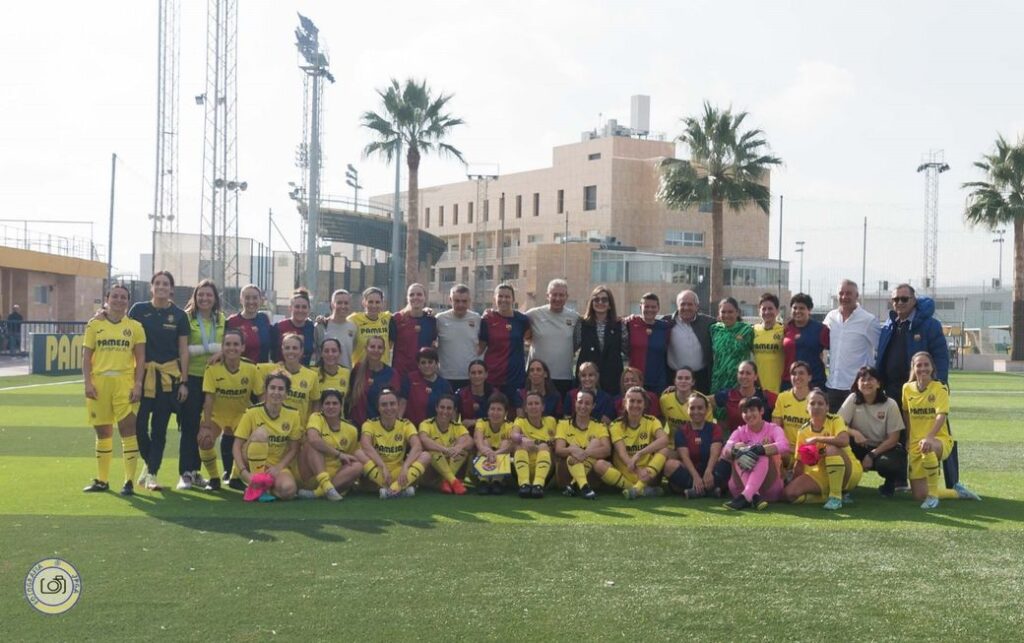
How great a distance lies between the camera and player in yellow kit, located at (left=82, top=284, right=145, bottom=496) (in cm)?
773

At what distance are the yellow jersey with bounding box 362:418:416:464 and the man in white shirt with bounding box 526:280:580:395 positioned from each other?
4.71ft

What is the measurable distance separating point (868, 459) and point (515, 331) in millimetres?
3116

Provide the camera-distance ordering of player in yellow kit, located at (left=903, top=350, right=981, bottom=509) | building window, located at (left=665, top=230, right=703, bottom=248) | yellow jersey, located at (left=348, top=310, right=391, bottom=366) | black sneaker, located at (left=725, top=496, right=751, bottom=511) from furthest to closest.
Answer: building window, located at (left=665, top=230, right=703, bottom=248), yellow jersey, located at (left=348, top=310, right=391, bottom=366), player in yellow kit, located at (left=903, top=350, right=981, bottom=509), black sneaker, located at (left=725, top=496, right=751, bottom=511)

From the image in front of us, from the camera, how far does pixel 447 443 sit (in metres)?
8.20

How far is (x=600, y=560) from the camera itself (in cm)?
570

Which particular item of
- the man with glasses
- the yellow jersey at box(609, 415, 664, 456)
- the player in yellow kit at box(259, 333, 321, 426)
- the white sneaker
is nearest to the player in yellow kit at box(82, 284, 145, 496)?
the white sneaker

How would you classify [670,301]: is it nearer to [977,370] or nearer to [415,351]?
[977,370]

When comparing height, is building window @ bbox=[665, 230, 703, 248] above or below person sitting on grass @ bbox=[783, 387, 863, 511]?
above

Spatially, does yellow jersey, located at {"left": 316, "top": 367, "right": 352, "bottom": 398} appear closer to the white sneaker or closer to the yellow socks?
the white sneaker

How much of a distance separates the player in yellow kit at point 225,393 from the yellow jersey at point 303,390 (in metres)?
0.26

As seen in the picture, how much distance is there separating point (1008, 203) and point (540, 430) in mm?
33013

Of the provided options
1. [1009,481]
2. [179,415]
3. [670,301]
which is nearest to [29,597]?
[179,415]

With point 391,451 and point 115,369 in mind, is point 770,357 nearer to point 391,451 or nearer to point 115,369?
point 391,451

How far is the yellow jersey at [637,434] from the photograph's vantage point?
8086 millimetres
